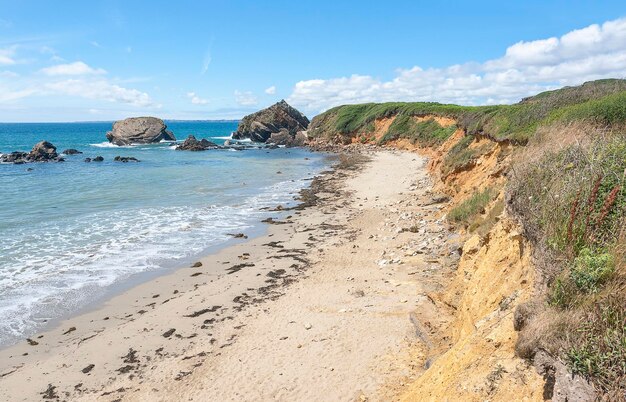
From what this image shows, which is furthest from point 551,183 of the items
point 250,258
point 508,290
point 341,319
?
point 250,258

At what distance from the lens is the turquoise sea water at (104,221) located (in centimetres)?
1443

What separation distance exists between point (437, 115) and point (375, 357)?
49067 millimetres

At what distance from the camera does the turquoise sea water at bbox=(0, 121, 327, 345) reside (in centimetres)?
1443

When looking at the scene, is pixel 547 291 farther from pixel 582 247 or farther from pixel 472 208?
pixel 472 208

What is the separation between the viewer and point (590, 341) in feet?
14.4

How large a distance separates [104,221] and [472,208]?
1900cm

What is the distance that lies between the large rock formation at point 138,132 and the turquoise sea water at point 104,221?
36.5 meters

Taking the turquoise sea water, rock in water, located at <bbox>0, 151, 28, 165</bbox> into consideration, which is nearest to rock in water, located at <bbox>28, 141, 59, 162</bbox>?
rock in water, located at <bbox>0, 151, 28, 165</bbox>

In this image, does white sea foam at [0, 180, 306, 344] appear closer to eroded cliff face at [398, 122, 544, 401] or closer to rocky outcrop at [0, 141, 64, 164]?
eroded cliff face at [398, 122, 544, 401]

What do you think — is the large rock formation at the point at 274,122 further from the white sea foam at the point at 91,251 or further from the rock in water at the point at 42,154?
the white sea foam at the point at 91,251

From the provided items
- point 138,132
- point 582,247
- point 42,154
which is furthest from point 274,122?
point 582,247

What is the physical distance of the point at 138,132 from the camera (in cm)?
8575

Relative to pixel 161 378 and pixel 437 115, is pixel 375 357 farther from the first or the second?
pixel 437 115

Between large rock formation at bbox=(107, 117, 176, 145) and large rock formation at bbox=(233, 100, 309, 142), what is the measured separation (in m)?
18.5
